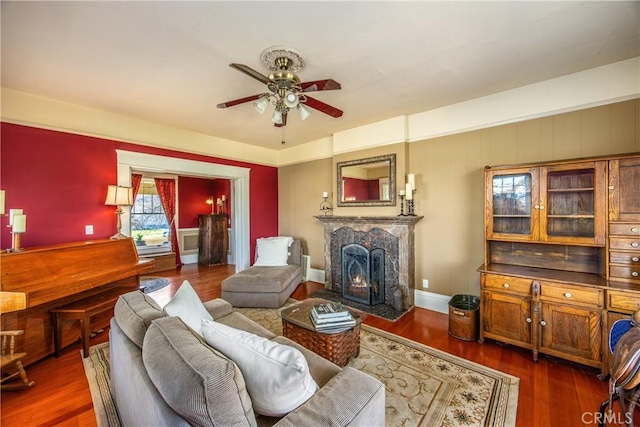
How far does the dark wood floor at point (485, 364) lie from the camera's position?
5.68 feet

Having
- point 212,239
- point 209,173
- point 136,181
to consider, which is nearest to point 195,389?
point 209,173

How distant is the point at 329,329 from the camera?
2.07 meters

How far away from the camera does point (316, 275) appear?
4867 mm

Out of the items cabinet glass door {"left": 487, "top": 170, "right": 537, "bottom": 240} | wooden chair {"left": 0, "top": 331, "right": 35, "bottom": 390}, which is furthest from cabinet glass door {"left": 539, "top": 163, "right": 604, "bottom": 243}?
wooden chair {"left": 0, "top": 331, "right": 35, "bottom": 390}

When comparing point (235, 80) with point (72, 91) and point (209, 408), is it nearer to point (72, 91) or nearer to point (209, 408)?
point (72, 91)

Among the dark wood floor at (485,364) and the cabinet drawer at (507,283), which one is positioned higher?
the cabinet drawer at (507,283)

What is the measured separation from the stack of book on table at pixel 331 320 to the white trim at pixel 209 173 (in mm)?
2979

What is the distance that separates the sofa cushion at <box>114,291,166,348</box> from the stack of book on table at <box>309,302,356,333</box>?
3.64 feet

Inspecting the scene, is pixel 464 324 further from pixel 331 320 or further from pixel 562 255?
pixel 331 320

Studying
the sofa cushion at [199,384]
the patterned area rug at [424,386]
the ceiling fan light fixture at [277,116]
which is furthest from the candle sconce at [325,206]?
the sofa cushion at [199,384]

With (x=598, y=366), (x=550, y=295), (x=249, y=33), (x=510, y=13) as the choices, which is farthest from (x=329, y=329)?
(x=510, y=13)

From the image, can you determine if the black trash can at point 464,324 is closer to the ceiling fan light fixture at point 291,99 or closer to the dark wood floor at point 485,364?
the dark wood floor at point 485,364

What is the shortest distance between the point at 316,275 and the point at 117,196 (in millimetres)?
3257

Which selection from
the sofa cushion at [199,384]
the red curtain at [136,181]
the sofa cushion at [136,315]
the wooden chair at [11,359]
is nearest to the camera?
the sofa cushion at [199,384]
